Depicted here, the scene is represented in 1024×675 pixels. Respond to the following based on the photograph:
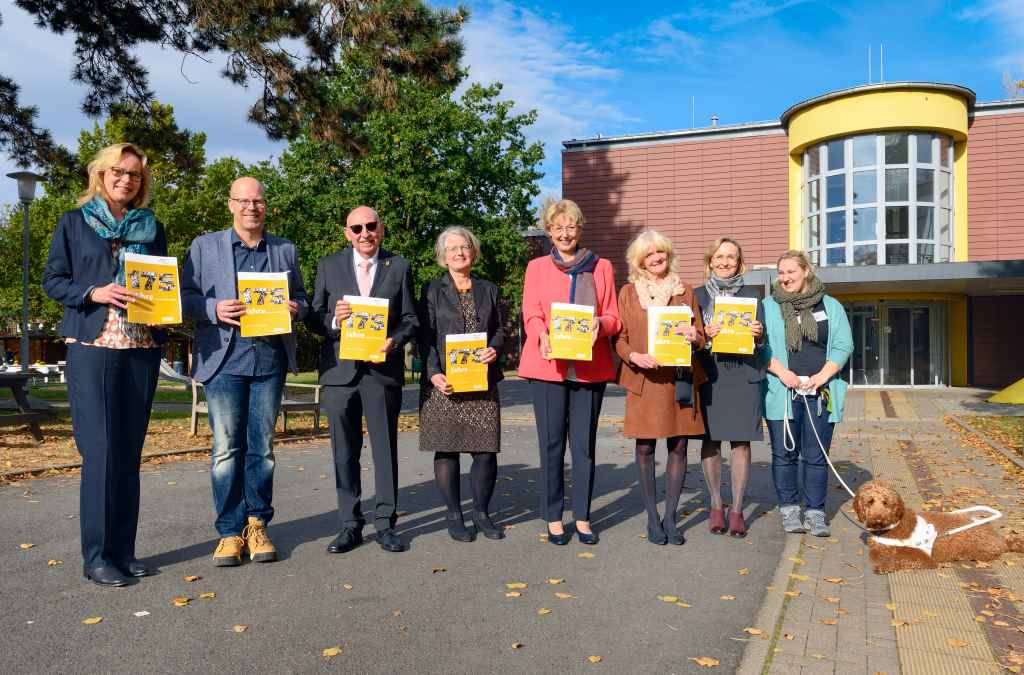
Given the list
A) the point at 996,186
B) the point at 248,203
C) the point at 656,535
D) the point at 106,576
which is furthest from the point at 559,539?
the point at 996,186

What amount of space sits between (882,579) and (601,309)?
2.28 metres

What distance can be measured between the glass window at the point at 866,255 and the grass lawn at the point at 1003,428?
9.53 meters

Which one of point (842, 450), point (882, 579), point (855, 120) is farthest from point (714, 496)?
point (855, 120)

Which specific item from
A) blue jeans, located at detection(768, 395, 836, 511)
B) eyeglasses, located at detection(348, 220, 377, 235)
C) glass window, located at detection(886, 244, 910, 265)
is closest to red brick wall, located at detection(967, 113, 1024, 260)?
glass window, located at detection(886, 244, 910, 265)

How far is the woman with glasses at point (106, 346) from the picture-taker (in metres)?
4.07

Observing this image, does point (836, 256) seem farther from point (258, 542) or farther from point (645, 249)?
point (258, 542)

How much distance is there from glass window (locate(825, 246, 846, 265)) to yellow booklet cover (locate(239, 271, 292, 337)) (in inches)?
888

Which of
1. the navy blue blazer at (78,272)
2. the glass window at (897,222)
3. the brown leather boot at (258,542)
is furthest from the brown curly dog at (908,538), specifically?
the glass window at (897,222)

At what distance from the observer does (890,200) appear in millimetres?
23438

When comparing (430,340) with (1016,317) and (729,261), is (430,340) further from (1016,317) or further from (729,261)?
(1016,317)

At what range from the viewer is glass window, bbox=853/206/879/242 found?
23.5m

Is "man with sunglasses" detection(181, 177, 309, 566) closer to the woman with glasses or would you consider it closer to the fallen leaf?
the woman with glasses

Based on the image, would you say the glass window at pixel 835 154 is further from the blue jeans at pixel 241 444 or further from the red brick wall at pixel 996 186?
the blue jeans at pixel 241 444

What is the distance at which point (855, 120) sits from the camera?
76.8 feet
